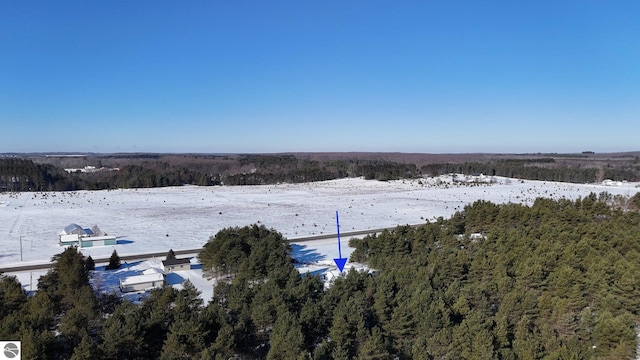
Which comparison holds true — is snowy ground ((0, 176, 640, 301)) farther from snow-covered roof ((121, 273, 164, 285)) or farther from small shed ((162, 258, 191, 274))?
snow-covered roof ((121, 273, 164, 285))

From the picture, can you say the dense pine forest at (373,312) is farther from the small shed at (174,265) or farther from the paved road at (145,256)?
the paved road at (145,256)

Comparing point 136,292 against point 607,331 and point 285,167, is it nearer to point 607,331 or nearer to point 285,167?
point 607,331

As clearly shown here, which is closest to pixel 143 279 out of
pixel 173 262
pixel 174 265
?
pixel 174 265

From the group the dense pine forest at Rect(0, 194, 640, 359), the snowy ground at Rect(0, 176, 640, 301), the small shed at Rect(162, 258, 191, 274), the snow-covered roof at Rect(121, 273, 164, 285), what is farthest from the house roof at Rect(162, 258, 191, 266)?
the dense pine forest at Rect(0, 194, 640, 359)

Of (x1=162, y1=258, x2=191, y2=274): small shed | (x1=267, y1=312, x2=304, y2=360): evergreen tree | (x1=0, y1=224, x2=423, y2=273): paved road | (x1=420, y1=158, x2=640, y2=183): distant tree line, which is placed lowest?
(x1=0, y1=224, x2=423, y2=273): paved road

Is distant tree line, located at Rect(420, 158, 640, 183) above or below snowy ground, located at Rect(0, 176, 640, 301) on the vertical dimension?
above

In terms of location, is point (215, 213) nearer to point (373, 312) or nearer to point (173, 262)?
point (173, 262)

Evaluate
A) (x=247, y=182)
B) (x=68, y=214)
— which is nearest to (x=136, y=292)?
(x=68, y=214)

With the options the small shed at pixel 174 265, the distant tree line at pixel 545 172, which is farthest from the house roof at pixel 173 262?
the distant tree line at pixel 545 172
